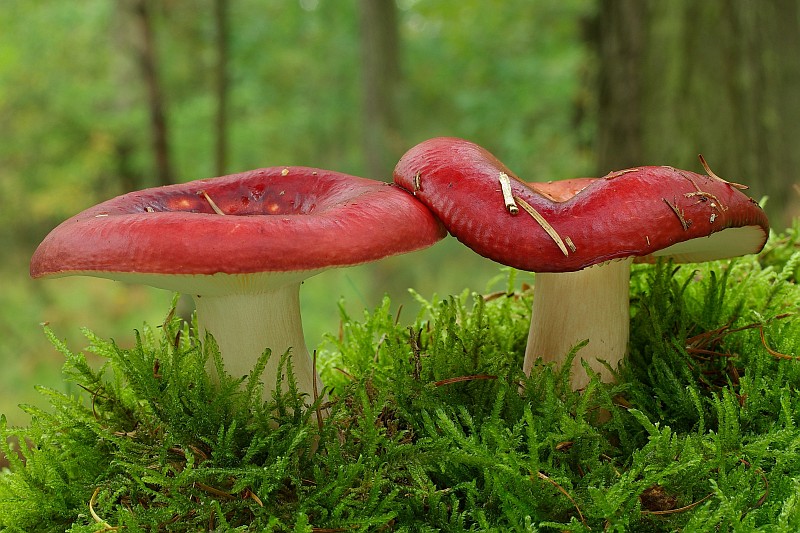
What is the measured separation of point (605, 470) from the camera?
1660 mm

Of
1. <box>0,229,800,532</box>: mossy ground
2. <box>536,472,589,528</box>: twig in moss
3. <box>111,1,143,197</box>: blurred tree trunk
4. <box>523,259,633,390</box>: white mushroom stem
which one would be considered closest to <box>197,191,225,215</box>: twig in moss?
<box>0,229,800,532</box>: mossy ground

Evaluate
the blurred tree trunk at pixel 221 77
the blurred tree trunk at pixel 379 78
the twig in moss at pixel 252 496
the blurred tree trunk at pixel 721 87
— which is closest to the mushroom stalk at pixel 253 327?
the twig in moss at pixel 252 496

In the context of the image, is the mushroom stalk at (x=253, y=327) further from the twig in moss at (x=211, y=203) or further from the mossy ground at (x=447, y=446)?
the twig in moss at (x=211, y=203)

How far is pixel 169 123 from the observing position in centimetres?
914

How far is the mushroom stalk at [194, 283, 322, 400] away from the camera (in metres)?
1.84

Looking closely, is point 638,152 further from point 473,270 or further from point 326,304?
point 326,304

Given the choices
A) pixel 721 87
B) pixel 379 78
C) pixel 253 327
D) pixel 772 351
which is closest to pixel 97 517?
pixel 253 327

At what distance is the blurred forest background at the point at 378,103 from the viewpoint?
4.36m

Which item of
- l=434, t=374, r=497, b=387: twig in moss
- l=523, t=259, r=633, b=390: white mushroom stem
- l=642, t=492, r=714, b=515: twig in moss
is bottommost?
l=642, t=492, r=714, b=515: twig in moss

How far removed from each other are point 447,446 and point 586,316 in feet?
2.08

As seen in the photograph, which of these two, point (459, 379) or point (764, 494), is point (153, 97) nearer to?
point (459, 379)

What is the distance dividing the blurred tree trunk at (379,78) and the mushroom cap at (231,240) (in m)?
7.54

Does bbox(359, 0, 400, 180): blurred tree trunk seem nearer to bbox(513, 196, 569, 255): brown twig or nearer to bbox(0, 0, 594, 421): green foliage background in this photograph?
bbox(0, 0, 594, 421): green foliage background

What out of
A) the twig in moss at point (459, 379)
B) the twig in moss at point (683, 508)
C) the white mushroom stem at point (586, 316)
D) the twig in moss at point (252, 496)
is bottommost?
the twig in moss at point (683, 508)
